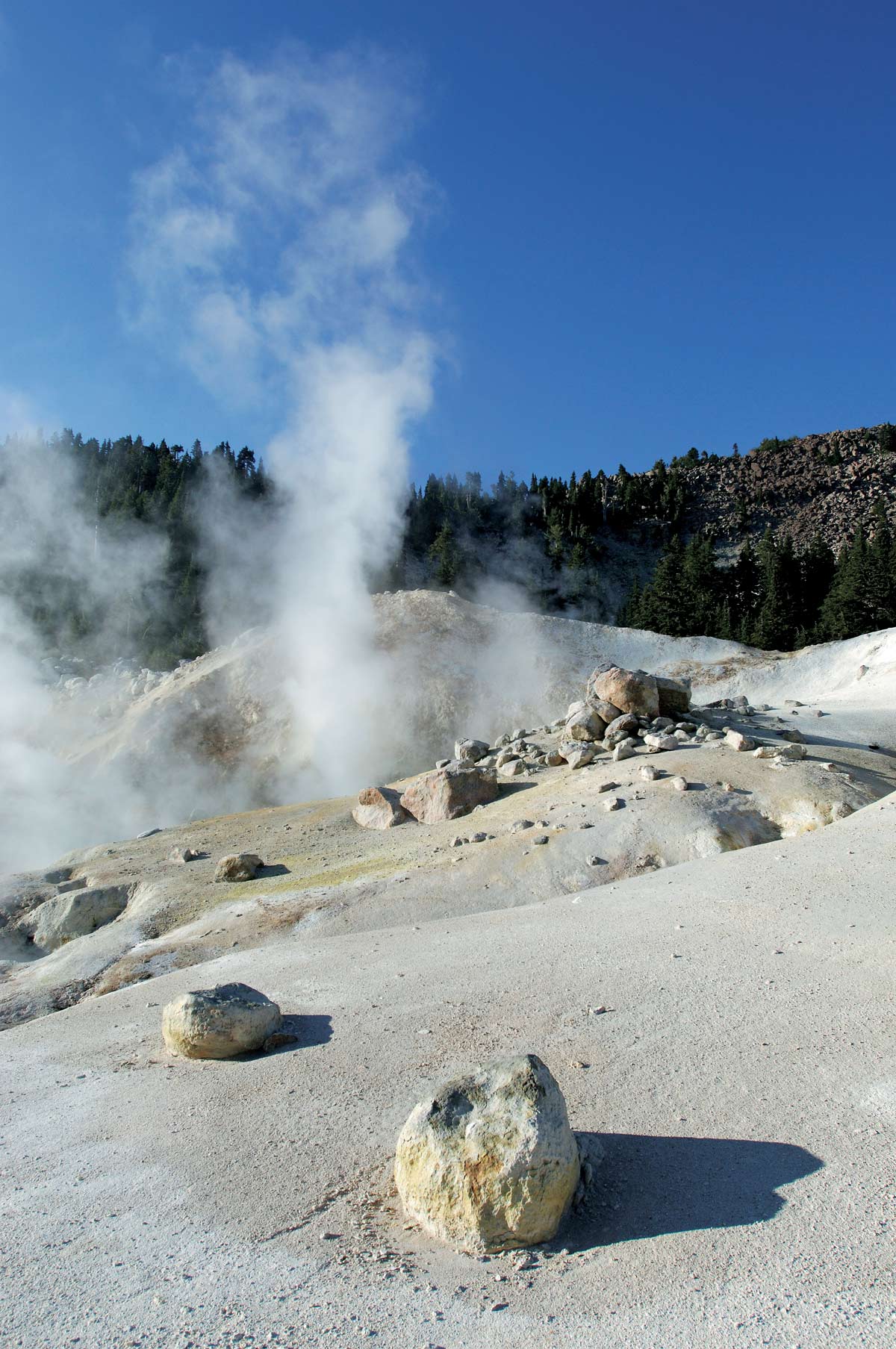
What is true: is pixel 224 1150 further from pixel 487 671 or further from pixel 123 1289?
pixel 487 671

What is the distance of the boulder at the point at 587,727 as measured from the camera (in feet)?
51.6

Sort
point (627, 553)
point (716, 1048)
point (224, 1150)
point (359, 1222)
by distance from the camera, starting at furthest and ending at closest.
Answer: point (627, 553) < point (716, 1048) < point (224, 1150) < point (359, 1222)

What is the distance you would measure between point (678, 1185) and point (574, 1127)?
0.71m

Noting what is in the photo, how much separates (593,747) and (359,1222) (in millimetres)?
11517

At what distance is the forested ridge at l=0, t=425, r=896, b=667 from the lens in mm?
47438

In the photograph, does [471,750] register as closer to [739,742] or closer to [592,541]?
[739,742]

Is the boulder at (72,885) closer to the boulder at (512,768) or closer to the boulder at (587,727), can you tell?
the boulder at (512,768)

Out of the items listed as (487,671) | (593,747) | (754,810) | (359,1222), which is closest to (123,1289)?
(359,1222)

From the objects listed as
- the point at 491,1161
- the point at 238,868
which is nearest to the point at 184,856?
the point at 238,868

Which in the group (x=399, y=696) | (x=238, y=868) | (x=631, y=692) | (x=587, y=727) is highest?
(x=399, y=696)

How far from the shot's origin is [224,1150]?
178 inches

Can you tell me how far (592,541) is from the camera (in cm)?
7819

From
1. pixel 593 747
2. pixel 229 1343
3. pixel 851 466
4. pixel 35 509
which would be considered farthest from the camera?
pixel 851 466

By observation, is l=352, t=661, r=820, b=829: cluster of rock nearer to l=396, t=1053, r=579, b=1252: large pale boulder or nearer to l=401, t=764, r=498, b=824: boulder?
l=401, t=764, r=498, b=824: boulder
